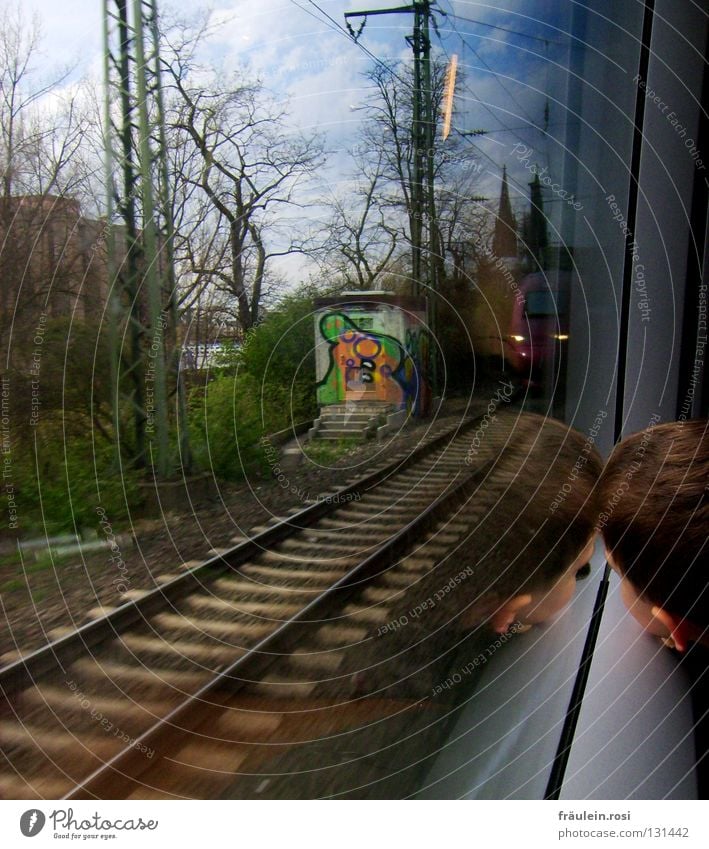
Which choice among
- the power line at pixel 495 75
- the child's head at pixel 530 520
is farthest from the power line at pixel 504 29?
the child's head at pixel 530 520

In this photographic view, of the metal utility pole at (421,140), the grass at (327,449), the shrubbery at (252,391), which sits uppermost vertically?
the metal utility pole at (421,140)

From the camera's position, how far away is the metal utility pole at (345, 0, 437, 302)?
0.78m

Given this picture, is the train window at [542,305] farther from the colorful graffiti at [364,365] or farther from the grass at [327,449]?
the grass at [327,449]

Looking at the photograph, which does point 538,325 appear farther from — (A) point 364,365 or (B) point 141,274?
(B) point 141,274

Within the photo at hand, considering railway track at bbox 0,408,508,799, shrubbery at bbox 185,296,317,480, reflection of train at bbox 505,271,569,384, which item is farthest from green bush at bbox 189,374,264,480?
reflection of train at bbox 505,271,569,384

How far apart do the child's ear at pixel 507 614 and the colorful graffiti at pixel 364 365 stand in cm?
34

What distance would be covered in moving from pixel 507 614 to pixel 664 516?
0.26 meters

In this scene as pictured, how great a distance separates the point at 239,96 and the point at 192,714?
79 cm

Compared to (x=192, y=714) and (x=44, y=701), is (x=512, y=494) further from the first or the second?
(x=44, y=701)

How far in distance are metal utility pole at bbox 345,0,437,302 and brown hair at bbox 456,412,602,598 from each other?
0.25 m

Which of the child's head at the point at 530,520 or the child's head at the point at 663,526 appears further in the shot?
the child's head at the point at 530,520

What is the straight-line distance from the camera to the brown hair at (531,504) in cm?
91
